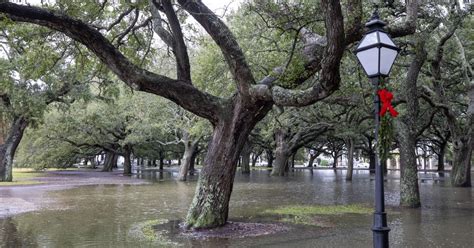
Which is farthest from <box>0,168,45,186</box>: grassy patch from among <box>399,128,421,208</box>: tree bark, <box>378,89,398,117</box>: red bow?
<box>378,89,398,117</box>: red bow

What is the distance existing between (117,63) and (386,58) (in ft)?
20.7

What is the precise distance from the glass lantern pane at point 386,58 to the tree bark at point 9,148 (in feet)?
86.4

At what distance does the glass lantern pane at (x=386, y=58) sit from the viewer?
17.7 feet

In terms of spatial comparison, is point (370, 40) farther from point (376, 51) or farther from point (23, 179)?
point (23, 179)

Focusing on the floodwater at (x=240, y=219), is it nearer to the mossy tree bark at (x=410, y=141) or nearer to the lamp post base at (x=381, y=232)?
the mossy tree bark at (x=410, y=141)

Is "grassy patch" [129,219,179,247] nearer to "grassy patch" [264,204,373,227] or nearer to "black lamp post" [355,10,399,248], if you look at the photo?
"grassy patch" [264,204,373,227]

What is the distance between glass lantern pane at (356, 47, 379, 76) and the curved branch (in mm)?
5322

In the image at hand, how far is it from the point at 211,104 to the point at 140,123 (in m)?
24.2

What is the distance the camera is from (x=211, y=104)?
10445 mm

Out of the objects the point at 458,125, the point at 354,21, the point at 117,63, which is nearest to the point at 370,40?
the point at 354,21

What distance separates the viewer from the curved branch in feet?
29.3

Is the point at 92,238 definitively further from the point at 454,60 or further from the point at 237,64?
the point at 454,60

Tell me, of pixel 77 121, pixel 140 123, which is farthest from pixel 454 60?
pixel 77 121

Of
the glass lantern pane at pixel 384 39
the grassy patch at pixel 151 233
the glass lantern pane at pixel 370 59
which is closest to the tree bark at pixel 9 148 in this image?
the grassy patch at pixel 151 233
